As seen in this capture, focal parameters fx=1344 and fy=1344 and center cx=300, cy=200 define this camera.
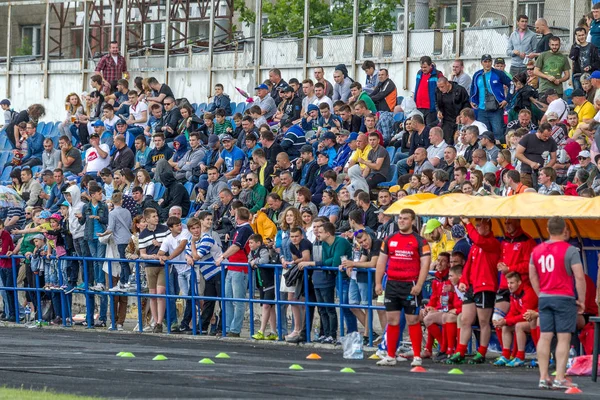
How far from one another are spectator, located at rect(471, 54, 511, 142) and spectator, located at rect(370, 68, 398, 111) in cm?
266

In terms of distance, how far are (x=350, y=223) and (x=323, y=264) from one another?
766 millimetres

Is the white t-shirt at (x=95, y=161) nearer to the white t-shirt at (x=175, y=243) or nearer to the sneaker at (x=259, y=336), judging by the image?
the white t-shirt at (x=175, y=243)

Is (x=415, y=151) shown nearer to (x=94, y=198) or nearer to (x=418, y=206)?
(x=418, y=206)

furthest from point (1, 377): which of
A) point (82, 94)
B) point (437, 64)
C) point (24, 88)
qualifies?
point (24, 88)

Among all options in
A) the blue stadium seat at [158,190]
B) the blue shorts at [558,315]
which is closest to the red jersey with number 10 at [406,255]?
the blue shorts at [558,315]

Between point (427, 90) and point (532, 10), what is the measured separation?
5054 mm

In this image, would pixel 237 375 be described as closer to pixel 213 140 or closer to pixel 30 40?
pixel 213 140

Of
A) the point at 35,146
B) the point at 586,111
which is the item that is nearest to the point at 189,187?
the point at 35,146

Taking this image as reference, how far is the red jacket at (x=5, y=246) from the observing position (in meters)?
26.0

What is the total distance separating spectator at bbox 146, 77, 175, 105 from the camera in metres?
30.6

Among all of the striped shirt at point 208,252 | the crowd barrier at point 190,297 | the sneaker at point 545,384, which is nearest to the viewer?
the sneaker at point 545,384

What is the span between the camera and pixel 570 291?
48.6ft

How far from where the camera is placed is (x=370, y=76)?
87.4ft

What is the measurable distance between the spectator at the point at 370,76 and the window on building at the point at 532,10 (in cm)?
309
